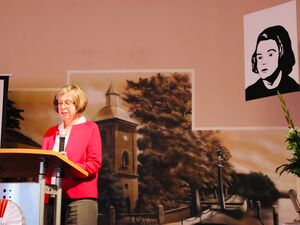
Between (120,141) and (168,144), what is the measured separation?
375 millimetres

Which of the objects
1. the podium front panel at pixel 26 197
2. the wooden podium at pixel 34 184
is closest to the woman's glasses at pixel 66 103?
the wooden podium at pixel 34 184

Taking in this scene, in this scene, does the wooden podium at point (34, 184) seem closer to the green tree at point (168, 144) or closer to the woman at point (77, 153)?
the woman at point (77, 153)

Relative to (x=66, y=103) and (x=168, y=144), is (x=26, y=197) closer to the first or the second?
(x=66, y=103)

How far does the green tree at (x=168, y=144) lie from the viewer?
151 inches

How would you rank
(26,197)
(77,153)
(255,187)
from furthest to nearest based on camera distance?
(255,187) < (77,153) < (26,197)

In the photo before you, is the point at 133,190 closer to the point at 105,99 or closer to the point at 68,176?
the point at 105,99

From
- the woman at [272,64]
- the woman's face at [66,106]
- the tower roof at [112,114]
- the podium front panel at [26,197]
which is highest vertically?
the woman at [272,64]

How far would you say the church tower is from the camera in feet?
12.7

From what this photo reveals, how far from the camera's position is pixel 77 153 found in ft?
9.14

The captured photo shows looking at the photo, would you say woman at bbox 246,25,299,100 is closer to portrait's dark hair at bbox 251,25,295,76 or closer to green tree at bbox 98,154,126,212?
portrait's dark hair at bbox 251,25,295,76

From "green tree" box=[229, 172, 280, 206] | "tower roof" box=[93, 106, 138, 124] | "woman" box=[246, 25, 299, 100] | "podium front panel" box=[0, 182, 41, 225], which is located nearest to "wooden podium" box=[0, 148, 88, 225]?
"podium front panel" box=[0, 182, 41, 225]

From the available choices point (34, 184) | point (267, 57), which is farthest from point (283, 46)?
point (34, 184)

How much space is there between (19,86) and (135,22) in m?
1.07

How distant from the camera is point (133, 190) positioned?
3.86 metres
